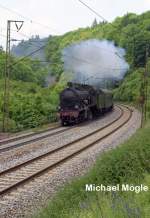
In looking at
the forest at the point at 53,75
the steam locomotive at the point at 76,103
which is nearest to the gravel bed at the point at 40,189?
the forest at the point at 53,75

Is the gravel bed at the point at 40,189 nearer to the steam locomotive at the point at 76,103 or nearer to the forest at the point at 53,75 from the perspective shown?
the forest at the point at 53,75

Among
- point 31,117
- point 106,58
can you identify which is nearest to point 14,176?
point 31,117

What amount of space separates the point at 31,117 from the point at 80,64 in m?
45.1

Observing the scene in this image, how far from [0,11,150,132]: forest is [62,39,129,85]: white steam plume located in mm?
3365

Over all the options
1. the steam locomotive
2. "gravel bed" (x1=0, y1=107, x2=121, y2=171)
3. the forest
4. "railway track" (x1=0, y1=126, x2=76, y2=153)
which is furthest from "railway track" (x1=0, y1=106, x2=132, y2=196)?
the steam locomotive

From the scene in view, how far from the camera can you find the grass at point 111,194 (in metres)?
8.38

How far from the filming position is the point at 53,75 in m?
127

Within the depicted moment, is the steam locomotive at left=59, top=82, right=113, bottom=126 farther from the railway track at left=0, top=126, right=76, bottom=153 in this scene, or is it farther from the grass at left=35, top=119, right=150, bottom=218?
the grass at left=35, top=119, right=150, bottom=218

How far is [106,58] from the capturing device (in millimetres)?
78938

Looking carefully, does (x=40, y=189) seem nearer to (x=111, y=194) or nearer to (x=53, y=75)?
(x=111, y=194)

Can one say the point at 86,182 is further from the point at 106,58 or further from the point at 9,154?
the point at 106,58

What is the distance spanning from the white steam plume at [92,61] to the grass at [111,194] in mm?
58724

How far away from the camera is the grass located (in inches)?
330

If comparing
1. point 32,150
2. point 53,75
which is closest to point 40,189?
point 32,150
